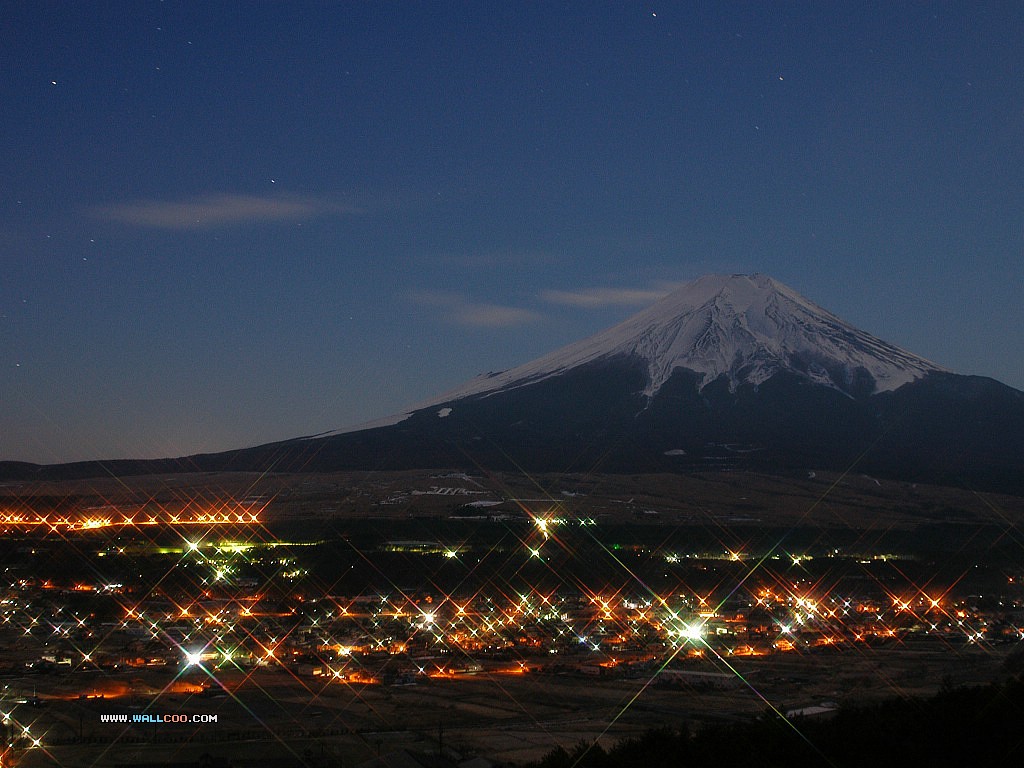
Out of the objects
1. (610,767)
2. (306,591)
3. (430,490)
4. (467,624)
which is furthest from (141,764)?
(430,490)

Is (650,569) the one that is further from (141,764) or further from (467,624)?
(141,764)

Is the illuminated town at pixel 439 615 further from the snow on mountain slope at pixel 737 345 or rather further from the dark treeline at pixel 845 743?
the snow on mountain slope at pixel 737 345

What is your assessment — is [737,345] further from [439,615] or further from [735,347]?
[439,615]

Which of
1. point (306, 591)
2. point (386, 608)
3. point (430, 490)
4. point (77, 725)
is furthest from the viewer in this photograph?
point (430, 490)

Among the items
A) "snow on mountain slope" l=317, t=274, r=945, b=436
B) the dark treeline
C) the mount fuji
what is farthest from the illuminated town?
"snow on mountain slope" l=317, t=274, r=945, b=436

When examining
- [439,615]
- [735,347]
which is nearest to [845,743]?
→ [439,615]

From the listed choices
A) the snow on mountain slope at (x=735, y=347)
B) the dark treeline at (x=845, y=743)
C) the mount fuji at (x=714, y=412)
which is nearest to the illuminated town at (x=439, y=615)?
the dark treeline at (x=845, y=743)
